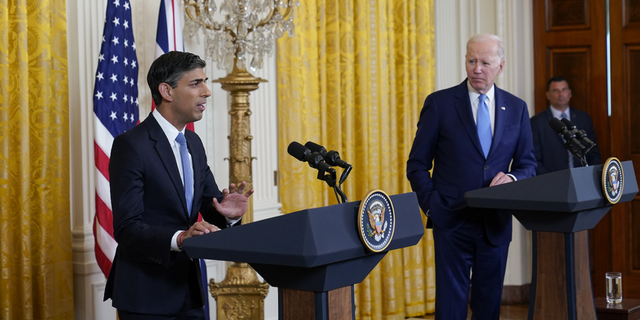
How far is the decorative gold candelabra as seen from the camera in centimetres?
357

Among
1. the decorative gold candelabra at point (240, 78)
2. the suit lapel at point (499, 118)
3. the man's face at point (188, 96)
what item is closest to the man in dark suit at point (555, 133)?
the suit lapel at point (499, 118)

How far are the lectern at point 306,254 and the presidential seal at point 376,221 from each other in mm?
24

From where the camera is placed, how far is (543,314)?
2.98 metres

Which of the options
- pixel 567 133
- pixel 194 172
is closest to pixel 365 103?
pixel 567 133

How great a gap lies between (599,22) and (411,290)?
9.01 feet

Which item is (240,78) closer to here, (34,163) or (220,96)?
(220,96)

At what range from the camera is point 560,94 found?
564cm

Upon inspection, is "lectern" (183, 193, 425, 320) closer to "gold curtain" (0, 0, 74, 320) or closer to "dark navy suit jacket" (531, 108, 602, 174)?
"gold curtain" (0, 0, 74, 320)

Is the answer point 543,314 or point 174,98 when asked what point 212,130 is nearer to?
point 174,98

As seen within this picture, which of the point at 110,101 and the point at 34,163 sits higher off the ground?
the point at 110,101

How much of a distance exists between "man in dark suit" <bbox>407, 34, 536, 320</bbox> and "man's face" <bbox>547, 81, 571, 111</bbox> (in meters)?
2.56

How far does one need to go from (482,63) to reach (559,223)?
0.82 meters

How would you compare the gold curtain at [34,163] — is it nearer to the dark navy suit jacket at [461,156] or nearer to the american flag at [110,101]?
Result: the american flag at [110,101]

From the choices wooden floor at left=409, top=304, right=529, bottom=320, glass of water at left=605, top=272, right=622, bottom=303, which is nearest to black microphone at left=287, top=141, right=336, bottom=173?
glass of water at left=605, top=272, right=622, bottom=303
